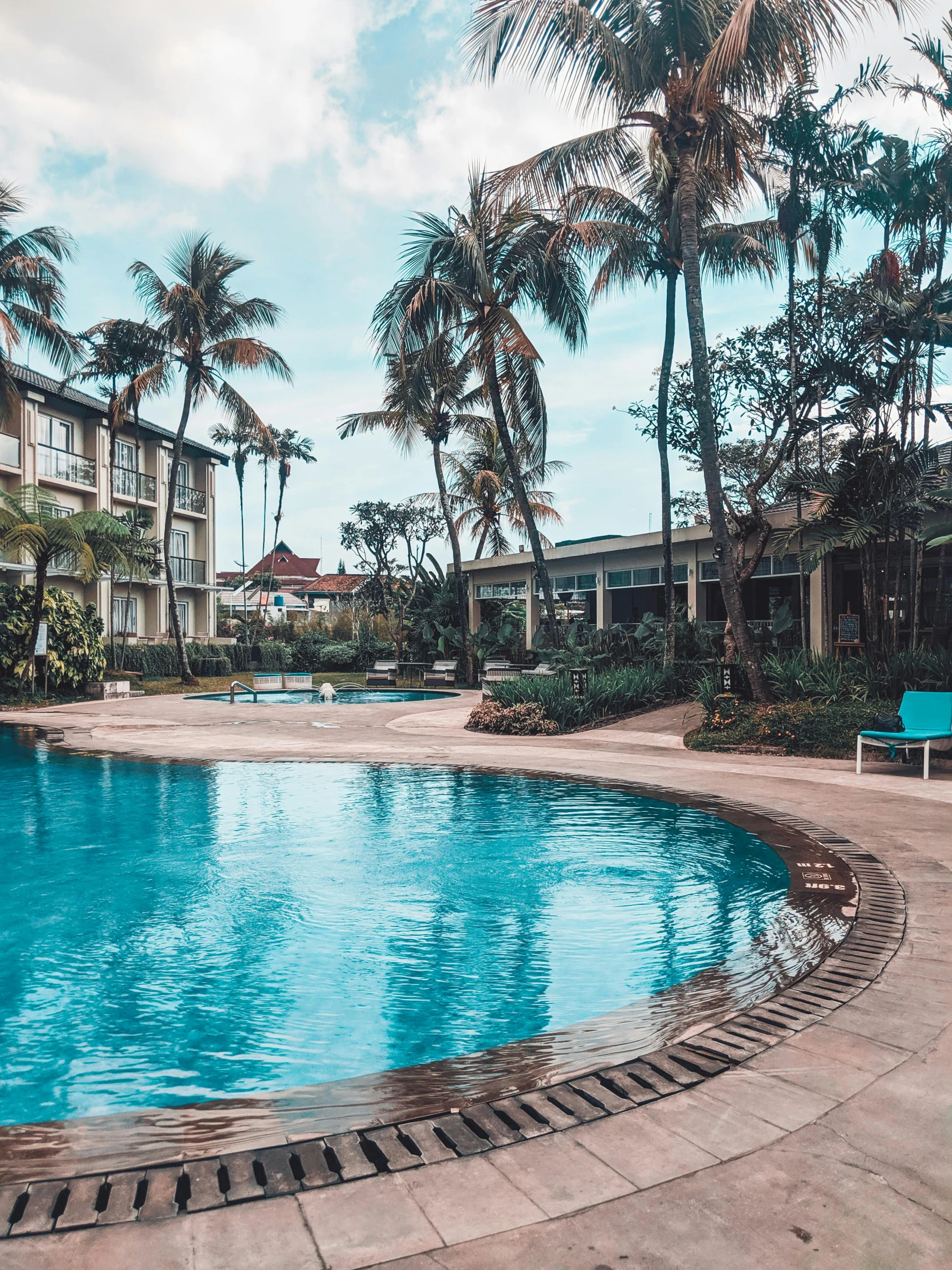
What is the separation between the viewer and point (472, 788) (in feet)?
32.8

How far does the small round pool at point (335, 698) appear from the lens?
22.6 metres

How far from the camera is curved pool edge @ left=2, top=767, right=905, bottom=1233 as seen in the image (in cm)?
255

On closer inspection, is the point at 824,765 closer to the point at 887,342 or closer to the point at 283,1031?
the point at 887,342

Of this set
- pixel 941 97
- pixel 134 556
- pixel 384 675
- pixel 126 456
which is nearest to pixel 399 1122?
pixel 941 97

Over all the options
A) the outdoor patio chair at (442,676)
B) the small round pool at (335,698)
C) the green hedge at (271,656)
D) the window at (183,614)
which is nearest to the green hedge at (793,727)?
the small round pool at (335,698)

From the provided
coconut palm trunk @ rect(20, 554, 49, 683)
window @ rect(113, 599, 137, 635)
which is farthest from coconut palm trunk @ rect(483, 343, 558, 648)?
window @ rect(113, 599, 137, 635)

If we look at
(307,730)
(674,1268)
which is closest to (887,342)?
(307,730)

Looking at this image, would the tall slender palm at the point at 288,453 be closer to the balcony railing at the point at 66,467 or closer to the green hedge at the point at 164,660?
the green hedge at the point at 164,660

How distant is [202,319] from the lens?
24859mm

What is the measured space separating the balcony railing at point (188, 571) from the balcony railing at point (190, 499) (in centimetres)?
210

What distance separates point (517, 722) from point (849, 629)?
22.6 ft

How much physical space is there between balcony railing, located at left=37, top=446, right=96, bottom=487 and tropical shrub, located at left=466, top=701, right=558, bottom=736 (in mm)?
20860

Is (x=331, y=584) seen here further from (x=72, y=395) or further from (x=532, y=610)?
(x=532, y=610)

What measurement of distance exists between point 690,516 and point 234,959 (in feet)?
112
